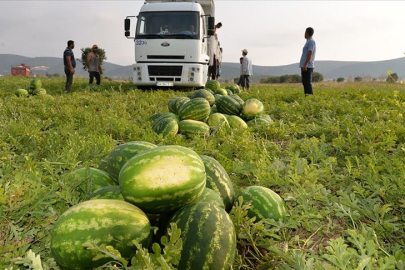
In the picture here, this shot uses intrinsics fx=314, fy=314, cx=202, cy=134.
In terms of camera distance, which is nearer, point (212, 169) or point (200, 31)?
point (212, 169)

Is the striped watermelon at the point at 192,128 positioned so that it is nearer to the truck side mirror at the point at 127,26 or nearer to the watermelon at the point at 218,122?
the watermelon at the point at 218,122

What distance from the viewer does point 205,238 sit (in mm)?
1679

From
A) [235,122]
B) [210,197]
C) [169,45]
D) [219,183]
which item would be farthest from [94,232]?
[169,45]

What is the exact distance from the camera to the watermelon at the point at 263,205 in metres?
2.36

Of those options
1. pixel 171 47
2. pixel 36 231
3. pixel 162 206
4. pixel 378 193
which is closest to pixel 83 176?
pixel 36 231

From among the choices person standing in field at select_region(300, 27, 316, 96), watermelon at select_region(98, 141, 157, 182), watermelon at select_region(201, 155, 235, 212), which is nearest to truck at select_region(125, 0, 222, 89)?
person standing in field at select_region(300, 27, 316, 96)

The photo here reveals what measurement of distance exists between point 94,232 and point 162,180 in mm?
441

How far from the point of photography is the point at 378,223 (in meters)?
2.41

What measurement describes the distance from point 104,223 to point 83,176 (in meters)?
0.97

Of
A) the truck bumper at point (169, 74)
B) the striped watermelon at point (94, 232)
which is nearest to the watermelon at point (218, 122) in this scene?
the striped watermelon at point (94, 232)

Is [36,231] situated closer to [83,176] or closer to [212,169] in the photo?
[83,176]

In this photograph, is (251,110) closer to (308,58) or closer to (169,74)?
(308,58)

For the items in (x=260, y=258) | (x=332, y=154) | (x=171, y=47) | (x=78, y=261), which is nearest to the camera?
(x=78, y=261)

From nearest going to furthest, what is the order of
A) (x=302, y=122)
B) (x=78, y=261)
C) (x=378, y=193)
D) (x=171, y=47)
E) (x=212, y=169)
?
(x=78, y=261)
(x=212, y=169)
(x=378, y=193)
(x=302, y=122)
(x=171, y=47)
